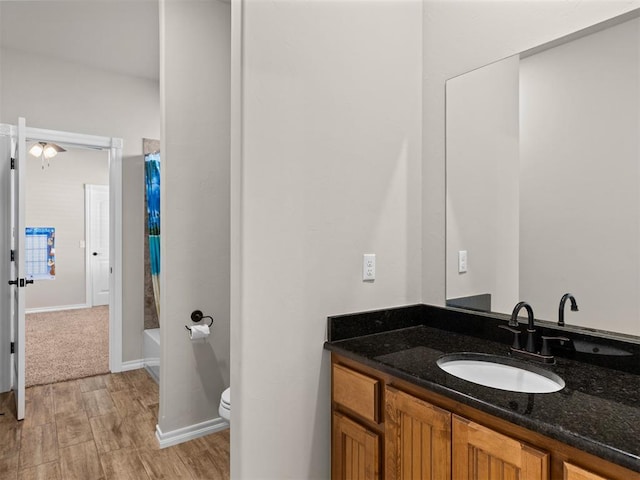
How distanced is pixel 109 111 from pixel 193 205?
6.78 feet

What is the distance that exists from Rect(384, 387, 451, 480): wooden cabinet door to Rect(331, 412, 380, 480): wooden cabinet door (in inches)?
2.3

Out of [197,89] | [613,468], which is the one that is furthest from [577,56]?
[197,89]

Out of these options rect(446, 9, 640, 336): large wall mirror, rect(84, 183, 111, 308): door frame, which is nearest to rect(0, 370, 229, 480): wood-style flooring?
rect(446, 9, 640, 336): large wall mirror

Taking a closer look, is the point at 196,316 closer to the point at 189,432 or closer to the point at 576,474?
the point at 189,432

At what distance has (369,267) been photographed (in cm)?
181

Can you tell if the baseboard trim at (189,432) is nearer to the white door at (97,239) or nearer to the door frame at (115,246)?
the door frame at (115,246)

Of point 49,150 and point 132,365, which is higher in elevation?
point 49,150

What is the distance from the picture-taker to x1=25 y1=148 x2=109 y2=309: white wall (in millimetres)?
6699

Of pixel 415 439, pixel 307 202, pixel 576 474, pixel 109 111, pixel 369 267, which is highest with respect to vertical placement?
pixel 109 111

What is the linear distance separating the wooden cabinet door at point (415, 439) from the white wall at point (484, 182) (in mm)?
647

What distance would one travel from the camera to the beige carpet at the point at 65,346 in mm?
3832

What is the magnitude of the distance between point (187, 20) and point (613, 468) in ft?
9.60

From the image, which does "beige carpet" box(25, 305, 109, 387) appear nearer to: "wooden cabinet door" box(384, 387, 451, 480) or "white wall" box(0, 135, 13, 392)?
"white wall" box(0, 135, 13, 392)

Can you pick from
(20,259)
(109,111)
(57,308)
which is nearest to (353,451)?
(20,259)
